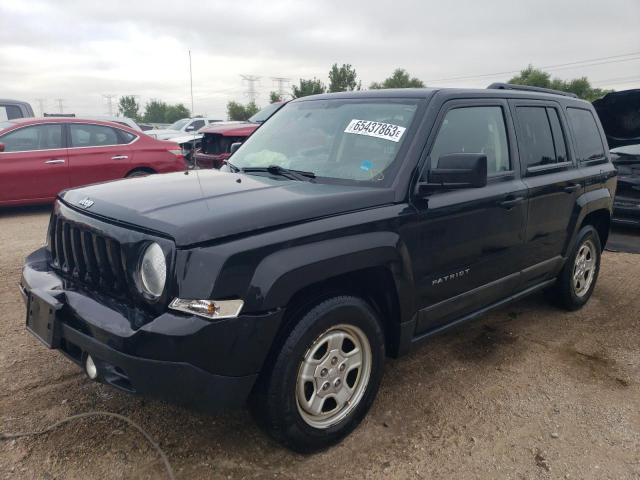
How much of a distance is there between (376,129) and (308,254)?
3.74 ft

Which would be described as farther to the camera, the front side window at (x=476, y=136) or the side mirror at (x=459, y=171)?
the front side window at (x=476, y=136)

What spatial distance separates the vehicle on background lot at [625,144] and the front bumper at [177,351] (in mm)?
6489

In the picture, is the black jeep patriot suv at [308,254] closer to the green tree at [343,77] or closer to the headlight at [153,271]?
the headlight at [153,271]

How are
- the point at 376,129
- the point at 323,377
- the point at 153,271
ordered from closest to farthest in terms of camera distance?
the point at 153,271
the point at 323,377
the point at 376,129

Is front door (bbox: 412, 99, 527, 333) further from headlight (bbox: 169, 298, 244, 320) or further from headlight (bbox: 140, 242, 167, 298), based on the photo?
headlight (bbox: 140, 242, 167, 298)

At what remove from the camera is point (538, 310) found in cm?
480

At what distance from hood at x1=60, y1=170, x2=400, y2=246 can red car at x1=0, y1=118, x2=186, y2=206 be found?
18.7 ft

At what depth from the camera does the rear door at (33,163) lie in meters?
7.79

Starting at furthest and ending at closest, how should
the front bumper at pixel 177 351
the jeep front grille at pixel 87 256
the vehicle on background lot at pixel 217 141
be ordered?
1. the vehicle on background lot at pixel 217 141
2. the jeep front grille at pixel 87 256
3. the front bumper at pixel 177 351

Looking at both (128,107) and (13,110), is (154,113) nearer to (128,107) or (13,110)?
(128,107)

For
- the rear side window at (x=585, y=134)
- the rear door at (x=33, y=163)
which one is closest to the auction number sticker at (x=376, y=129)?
the rear side window at (x=585, y=134)

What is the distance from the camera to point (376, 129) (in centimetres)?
320

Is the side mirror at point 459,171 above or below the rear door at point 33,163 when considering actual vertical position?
above

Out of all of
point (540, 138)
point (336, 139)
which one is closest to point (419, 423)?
point (336, 139)
